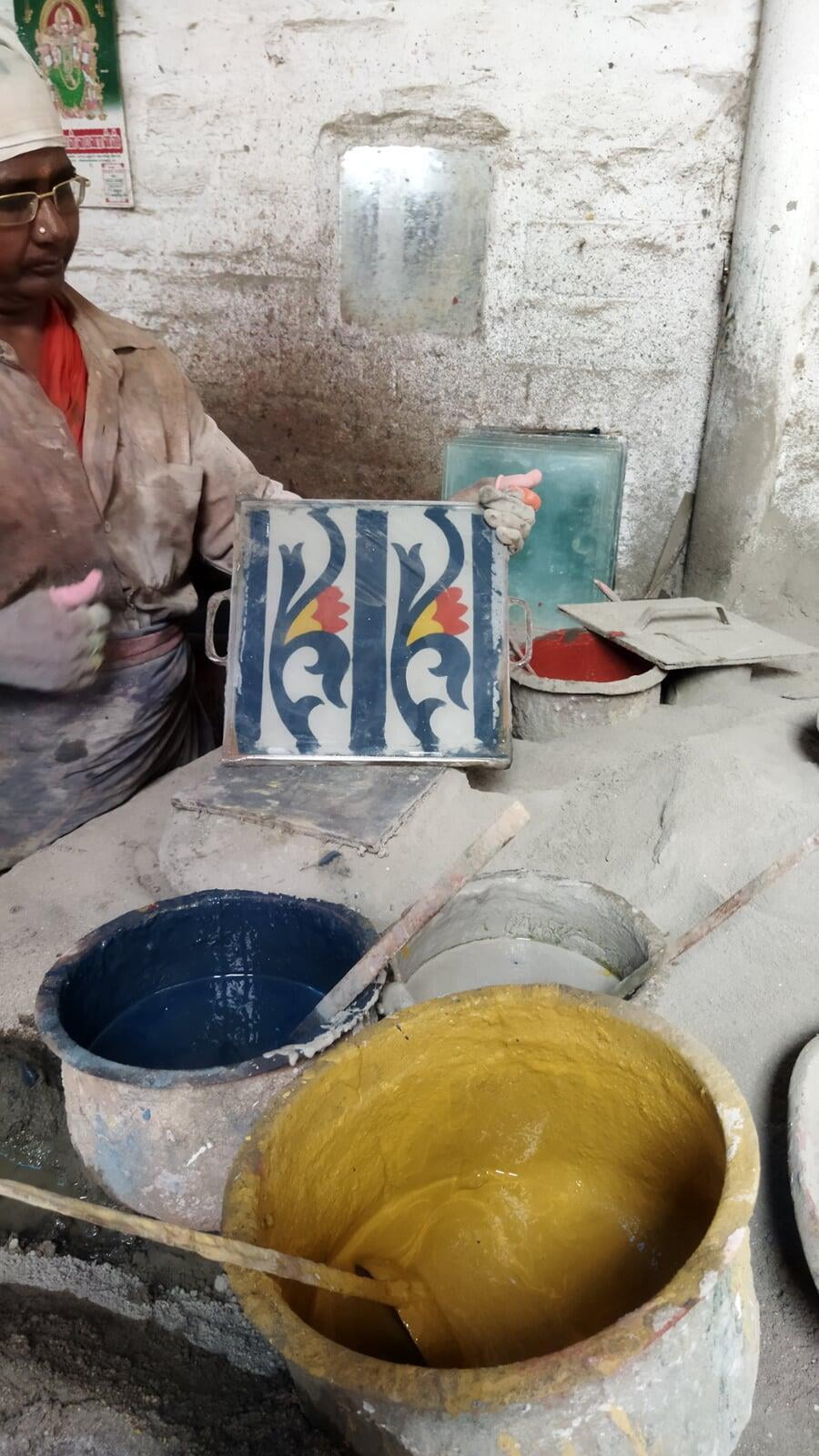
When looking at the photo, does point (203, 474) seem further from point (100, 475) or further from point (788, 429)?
point (788, 429)

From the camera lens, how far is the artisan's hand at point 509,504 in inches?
107

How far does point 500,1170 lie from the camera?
1.49m

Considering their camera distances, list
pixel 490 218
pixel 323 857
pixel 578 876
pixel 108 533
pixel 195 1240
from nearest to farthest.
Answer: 1. pixel 195 1240
2. pixel 323 857
3. pixel 578 876
4. pixel 108 533
5. pixel 490 218

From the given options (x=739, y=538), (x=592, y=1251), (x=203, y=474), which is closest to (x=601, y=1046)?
(x=592, y=1251)

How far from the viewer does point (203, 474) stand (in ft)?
9.36

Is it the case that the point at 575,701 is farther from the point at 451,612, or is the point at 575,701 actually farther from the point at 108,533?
the point at 108,533

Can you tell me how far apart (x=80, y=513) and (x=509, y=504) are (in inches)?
42.4

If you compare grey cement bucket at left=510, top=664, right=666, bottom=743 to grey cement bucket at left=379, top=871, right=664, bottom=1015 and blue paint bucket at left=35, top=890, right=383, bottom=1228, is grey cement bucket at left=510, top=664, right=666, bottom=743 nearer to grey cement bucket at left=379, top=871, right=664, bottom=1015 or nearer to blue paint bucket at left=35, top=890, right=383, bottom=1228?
grey cement bucket at left=379, top=871, right=664, bottom=1015

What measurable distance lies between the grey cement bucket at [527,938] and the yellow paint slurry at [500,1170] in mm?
504

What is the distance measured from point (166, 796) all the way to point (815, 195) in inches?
119

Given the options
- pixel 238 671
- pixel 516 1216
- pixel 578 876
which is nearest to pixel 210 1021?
pixel 516 1216

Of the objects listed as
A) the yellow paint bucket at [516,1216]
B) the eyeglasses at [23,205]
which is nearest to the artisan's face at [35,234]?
the eyeglasses at [23,205]

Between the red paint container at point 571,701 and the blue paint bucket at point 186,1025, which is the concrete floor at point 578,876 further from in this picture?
the blue paint bucket at point 186,1025

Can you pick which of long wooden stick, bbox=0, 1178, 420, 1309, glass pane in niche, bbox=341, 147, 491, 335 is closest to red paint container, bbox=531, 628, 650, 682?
glass pane in niche, bbox=341, 147, 491, 335
